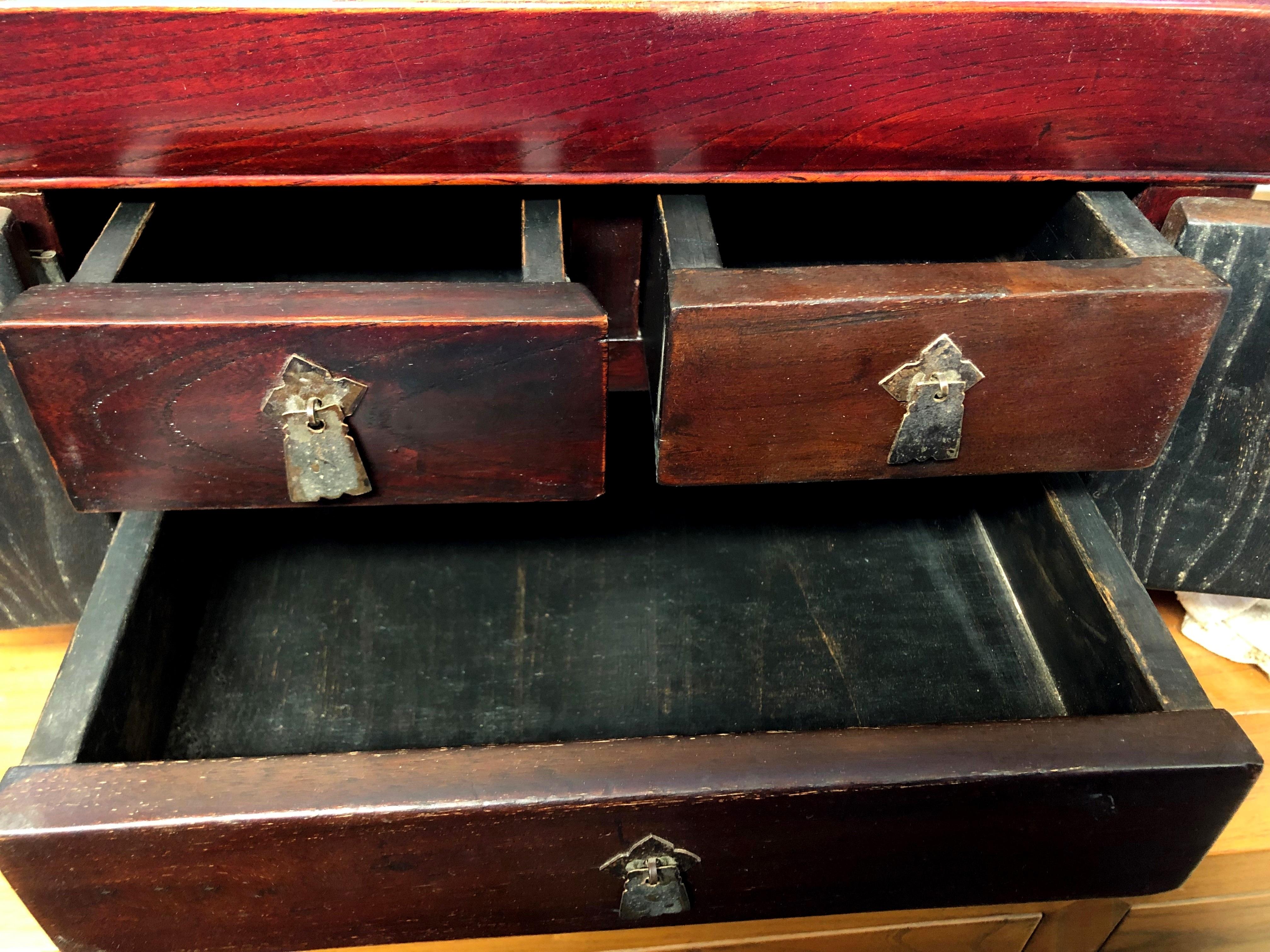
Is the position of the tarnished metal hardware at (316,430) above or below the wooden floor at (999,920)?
above

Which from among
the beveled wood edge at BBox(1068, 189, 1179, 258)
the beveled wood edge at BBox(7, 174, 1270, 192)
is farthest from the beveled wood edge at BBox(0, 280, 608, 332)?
the beveled wood edge at BBox(1068, 189, 1179, 258)

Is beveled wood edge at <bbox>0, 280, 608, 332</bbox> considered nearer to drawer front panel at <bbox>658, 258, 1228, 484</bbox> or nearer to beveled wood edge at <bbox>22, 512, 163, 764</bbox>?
drawer front panel at <bbox>658, 258, 1228, 484</bbox>

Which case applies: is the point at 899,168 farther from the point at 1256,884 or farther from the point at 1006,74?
the point at 1256,884

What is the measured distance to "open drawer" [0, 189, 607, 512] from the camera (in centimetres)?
50

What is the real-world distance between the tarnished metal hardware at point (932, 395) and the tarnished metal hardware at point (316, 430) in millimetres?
283

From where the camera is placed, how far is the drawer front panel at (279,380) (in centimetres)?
50

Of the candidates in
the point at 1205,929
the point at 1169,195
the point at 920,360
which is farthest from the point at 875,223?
the point at 1205,929

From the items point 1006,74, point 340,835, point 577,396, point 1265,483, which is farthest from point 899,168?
point 340,835

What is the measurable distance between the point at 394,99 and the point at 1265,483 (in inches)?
26.4

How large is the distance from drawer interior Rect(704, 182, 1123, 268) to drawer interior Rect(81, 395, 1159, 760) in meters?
0.19

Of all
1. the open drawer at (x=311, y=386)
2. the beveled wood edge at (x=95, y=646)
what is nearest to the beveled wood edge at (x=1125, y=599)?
the open drawer at (x=311, y=386)

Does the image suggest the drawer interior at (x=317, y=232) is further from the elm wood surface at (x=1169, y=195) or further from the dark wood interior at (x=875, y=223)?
the elm wood surface at (x=1169, y=195)

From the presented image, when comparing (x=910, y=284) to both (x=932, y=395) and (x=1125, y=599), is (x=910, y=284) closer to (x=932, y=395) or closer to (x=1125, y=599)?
(x=932, y=395)

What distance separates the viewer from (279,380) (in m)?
0.52
